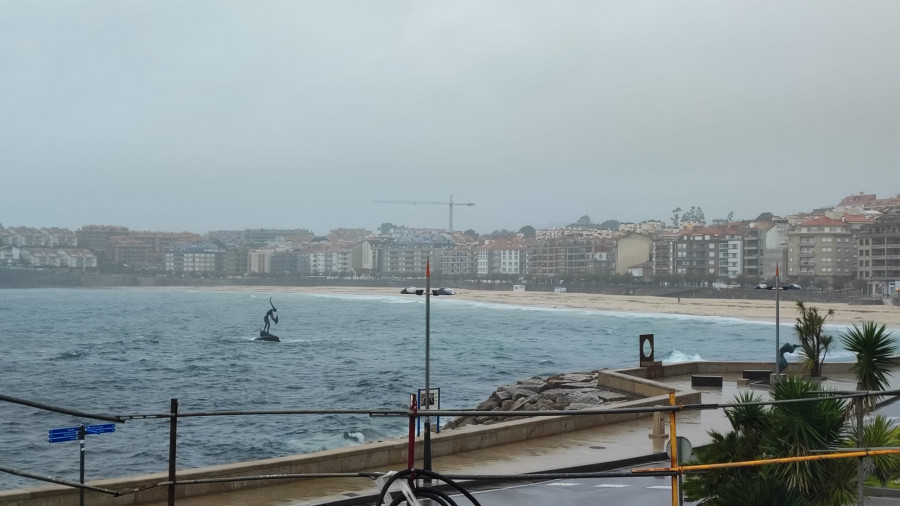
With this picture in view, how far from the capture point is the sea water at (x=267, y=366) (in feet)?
108

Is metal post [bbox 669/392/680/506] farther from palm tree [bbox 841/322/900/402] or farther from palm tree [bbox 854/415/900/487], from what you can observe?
palm tree [bbox 841/322/900/402]

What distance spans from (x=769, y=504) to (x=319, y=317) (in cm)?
13181

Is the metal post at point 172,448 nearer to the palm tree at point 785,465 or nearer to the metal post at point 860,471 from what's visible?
the palm tree at point 785,465

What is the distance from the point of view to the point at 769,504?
6.84 m

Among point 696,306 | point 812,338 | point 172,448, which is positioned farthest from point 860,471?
point 696,306

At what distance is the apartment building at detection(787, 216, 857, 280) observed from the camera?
507ft

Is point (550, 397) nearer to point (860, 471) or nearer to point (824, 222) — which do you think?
point (860, 471)

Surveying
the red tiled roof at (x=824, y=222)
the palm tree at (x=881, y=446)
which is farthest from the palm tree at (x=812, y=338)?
the red tiled roof at (x=824, y=222)

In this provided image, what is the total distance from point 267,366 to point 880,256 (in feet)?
336

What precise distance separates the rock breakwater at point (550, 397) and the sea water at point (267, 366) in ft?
12.4

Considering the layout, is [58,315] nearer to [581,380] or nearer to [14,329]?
[14,329]

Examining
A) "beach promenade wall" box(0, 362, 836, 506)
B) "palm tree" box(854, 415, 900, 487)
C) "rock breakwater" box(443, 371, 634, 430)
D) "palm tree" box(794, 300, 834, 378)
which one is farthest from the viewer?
"palm tree" box(794, 300, 834, 378)

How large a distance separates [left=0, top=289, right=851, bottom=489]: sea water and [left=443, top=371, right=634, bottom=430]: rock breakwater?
149 inches

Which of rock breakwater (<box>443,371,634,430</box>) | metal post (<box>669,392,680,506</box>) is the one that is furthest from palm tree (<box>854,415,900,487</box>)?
rock breakwater (<box>443,371,634,430</box>)
